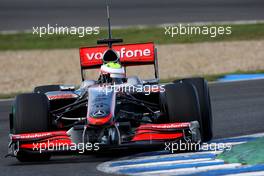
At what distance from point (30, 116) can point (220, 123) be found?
3720mm

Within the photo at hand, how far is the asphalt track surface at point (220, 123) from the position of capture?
898cm

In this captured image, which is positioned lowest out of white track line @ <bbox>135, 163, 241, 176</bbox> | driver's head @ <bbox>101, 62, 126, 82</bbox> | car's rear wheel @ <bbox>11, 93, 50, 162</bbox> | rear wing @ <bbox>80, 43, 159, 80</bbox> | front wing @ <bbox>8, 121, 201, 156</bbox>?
white track line @ <bbox>135, 163, 241, 176</bbox>

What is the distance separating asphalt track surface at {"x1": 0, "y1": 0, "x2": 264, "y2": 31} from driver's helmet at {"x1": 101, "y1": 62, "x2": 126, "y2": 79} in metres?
13.7

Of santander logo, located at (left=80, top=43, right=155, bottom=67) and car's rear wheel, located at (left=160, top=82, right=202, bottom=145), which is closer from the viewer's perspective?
car's rear wheel, located at (left=160, top=82, right=202, bottom=145)

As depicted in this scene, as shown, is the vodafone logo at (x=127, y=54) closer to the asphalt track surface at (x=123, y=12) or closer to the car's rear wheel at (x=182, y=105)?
the car's rear wheel at (x=182, y=105)

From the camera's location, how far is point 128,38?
912 inches

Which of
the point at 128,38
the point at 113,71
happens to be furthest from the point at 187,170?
the point at 128,38

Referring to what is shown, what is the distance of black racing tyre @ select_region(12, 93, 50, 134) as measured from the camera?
Result: 962cm

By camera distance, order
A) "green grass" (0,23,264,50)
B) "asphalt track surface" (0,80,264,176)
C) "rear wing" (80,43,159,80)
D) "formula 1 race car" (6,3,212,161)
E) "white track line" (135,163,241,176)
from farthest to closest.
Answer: "green grass" (0,23,264,50), "rear wing" (80,43,159,80), "formula 1 race car" (6,3,212,161), "asphalt track surface" (0,80,264,176), "white track line" (135,163,241,176)

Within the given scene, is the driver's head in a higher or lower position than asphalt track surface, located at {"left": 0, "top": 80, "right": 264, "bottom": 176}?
higher

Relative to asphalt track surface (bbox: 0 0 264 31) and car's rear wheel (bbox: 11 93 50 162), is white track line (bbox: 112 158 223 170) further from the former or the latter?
asphalt track surface (bbox: 0 0 264 31)

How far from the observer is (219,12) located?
25766 mm

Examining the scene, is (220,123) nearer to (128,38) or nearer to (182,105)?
(182,105)

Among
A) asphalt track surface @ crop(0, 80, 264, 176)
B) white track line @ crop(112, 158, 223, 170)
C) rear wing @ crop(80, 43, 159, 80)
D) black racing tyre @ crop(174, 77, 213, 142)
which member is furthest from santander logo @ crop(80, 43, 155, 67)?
white track line @ crop(112, 158, 223, 170)
